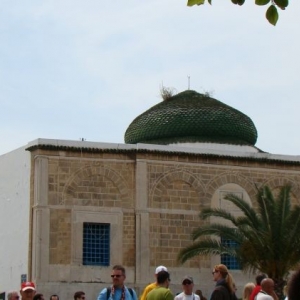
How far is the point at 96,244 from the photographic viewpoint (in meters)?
27.5

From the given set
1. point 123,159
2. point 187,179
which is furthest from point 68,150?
point 187,179

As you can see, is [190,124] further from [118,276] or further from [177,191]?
[118,276]

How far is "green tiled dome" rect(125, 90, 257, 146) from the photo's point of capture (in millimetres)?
29688

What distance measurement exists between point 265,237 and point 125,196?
15.3 ft

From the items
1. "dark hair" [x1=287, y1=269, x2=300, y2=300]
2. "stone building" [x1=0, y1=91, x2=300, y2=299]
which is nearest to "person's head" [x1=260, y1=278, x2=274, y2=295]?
→ "dark hair" [x1=287, y1=269, x2=300, y2=300]

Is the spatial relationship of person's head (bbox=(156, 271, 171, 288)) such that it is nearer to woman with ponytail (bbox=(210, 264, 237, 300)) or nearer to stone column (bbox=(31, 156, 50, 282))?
woman with ponytail (bbox=(210, 264, 237, 300))

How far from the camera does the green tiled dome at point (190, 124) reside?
29.7 meters

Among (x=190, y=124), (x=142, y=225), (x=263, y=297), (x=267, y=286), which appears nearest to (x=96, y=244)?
(x=142, y=225)

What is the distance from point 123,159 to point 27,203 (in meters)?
2.76

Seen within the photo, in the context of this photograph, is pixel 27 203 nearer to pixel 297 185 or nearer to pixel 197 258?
pixel 197 258

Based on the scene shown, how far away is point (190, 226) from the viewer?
2825cm

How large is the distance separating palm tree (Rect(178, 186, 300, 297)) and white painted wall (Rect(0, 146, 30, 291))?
172 inches

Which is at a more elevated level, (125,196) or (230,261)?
(125,196)

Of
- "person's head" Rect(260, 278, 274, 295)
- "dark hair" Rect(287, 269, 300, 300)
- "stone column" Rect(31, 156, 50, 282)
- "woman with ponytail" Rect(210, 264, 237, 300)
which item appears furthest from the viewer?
"stone column" Rect(31, 156, 50, 282)
